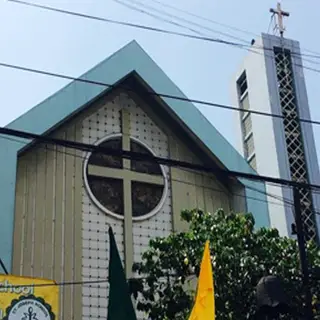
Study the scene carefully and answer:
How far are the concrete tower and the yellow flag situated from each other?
13376mm

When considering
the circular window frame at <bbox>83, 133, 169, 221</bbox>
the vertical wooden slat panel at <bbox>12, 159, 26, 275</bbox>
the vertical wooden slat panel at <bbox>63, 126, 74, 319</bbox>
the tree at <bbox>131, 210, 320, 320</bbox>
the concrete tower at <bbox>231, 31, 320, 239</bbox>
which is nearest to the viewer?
the tree at <bbox>131, 210, 320, 320</bbox>

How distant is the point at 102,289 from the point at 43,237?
1.49 meters

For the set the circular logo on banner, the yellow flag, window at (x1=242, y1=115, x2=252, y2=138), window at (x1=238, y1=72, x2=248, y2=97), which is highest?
window at (x1=238, y1=72, x2=248, y2=97)

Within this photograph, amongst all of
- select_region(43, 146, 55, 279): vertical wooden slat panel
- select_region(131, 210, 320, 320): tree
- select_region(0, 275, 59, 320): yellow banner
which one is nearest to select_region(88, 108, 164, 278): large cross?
select_region(43, 146, 55, 279): vertical wooden slat panel

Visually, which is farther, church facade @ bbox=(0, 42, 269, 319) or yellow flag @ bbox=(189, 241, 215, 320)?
church facade @ bbox=(0, 42, 269, 319)

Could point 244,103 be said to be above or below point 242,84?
below

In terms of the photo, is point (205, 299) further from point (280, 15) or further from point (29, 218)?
point (280, 15)

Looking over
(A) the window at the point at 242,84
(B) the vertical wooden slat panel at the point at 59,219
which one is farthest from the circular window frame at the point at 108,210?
(A) the window at the point at 242,84

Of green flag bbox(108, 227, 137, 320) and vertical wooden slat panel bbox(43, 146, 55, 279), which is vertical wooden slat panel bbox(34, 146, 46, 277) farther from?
green flag bbox(108, 227, 137, 320)

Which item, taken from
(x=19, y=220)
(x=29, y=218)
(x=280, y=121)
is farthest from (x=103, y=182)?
(x=280, y=121)

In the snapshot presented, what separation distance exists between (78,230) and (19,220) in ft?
3.80

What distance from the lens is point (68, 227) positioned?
14.5 m

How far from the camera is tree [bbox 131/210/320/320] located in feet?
37.4

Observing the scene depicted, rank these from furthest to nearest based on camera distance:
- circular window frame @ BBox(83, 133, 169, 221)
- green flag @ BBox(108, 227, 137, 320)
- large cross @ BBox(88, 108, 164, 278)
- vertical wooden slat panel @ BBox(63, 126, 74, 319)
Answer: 1. circular window frame @ BBox(83, 133, 169, 221)
2. large cross @ BBox(88, 108, 164, 278)
3. vertical wooden slat panel @ BBox(63, 126, 74, 319)
4. green flag @ BBox(108, 227, 137, 320)
